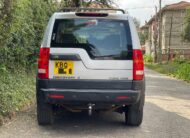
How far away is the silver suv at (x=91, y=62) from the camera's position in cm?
738

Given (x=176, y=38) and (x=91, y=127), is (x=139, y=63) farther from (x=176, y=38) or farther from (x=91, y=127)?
(x=176, y=38)

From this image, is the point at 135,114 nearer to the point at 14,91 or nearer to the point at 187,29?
the point at 14,91

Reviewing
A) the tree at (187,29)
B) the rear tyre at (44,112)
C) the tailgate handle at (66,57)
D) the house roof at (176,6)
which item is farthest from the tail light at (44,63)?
the house roof at (176,6)

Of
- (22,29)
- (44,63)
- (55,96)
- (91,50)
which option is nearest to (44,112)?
(55,96)

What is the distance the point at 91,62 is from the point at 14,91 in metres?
2.85

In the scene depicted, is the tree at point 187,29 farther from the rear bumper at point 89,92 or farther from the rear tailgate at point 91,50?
the rear bumper at point 89,92

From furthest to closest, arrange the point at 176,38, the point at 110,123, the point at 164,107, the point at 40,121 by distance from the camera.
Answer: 1. the point at 176,38
2. the point at 164,107
3. the point at 110,123
4. the point at 40,121

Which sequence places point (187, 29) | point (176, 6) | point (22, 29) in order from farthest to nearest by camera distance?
point (176, 6) < point (187, 29) < point (22, 29)

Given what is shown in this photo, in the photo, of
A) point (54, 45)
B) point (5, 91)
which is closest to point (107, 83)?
point (54, 45)

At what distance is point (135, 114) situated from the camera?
26.8 ft

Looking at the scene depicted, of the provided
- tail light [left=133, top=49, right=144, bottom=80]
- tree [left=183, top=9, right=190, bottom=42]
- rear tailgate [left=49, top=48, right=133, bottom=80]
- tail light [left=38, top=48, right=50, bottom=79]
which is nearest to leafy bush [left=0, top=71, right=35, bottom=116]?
tail light [left=38, top=48, right=50, bottom=79]

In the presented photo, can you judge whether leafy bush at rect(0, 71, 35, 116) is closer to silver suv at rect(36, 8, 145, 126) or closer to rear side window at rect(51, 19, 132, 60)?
silver suv at rect(36, 8, 145, 126)

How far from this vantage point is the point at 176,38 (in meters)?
72.9

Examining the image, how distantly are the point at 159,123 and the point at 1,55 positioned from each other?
387 centimetres
